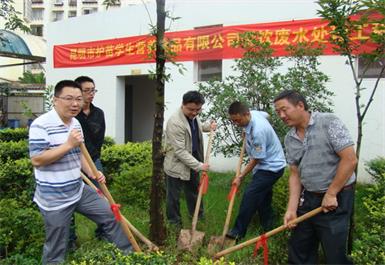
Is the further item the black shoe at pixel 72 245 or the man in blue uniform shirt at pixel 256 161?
the man in blue uniform shirt at pixel 256 161

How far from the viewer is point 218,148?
6.68 m

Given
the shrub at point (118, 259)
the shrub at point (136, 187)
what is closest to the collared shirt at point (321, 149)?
the shrub at point (118, 259)

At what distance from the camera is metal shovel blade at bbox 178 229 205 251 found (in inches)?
164

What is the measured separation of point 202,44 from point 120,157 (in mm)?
3145

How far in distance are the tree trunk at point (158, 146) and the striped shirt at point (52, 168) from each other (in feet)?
2.75

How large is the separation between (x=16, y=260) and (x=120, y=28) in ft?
26.5

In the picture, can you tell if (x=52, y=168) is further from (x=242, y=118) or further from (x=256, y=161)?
(x=256, y=161)

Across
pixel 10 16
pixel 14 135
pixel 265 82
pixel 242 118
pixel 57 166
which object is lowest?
pixel 14 135

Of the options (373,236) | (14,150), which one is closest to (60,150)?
(373,236)

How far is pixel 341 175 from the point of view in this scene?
306 cm

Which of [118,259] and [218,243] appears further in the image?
[218,243]

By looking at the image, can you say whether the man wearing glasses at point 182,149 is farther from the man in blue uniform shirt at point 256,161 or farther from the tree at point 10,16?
the tree at point 10,16

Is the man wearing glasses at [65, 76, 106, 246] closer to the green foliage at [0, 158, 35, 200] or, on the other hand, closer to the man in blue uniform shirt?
the man in blue uniform shirt

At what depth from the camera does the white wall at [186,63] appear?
23.4ft
